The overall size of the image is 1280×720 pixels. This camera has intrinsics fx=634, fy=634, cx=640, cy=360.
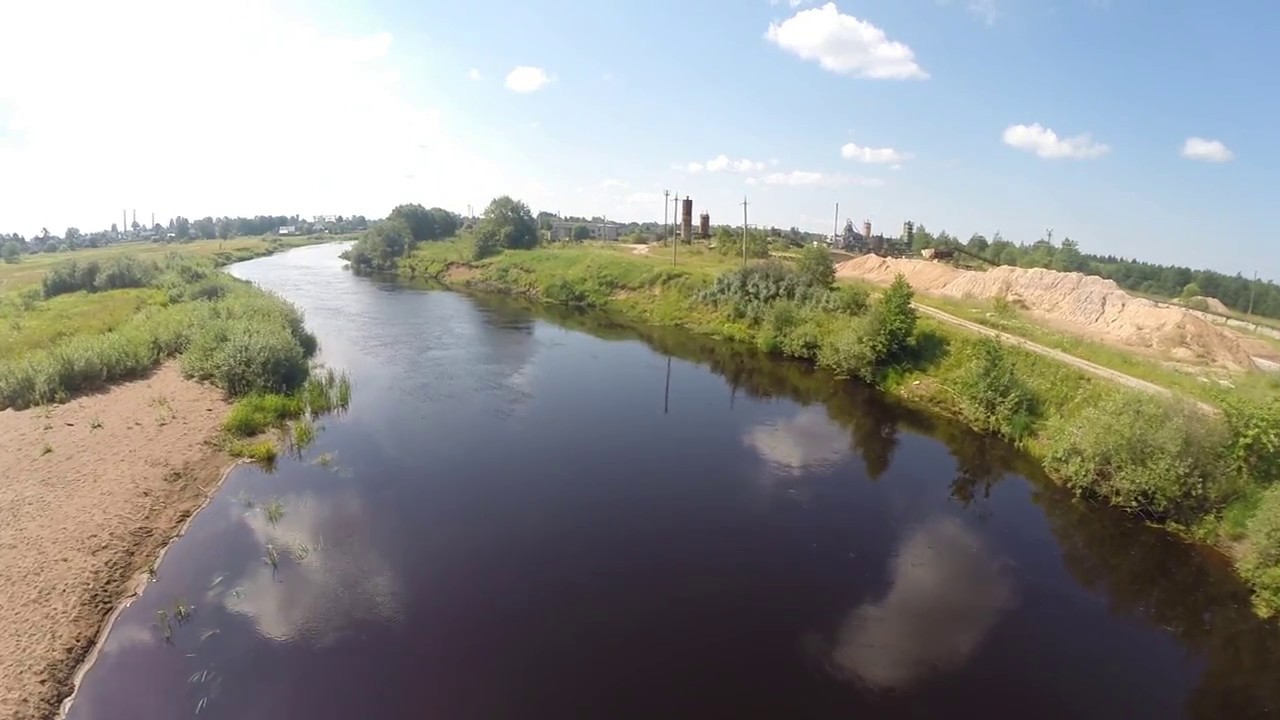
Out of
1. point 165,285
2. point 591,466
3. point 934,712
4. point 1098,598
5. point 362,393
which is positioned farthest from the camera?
point 165,285

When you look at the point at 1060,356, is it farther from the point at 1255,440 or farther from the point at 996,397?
the point at 1255,440

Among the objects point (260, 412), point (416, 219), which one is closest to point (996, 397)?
point (260, 412)

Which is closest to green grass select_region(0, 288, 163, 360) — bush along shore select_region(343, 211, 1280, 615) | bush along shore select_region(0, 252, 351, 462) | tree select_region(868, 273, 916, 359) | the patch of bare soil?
bush along shore select_region(0, 252, 351, 462)

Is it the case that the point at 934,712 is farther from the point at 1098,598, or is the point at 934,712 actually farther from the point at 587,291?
the point at 587,291

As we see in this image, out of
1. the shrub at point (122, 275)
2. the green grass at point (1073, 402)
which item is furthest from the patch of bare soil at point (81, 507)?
the shrub at point (122, 275)

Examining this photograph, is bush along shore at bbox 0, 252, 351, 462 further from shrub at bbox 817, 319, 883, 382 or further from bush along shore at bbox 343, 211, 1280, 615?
bush along shore at bbox 343, 211, 1280, 615

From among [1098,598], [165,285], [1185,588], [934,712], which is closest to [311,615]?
[934,712]

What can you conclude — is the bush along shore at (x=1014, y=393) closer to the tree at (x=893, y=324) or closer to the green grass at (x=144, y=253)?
the tree at (x=893, y=324)
